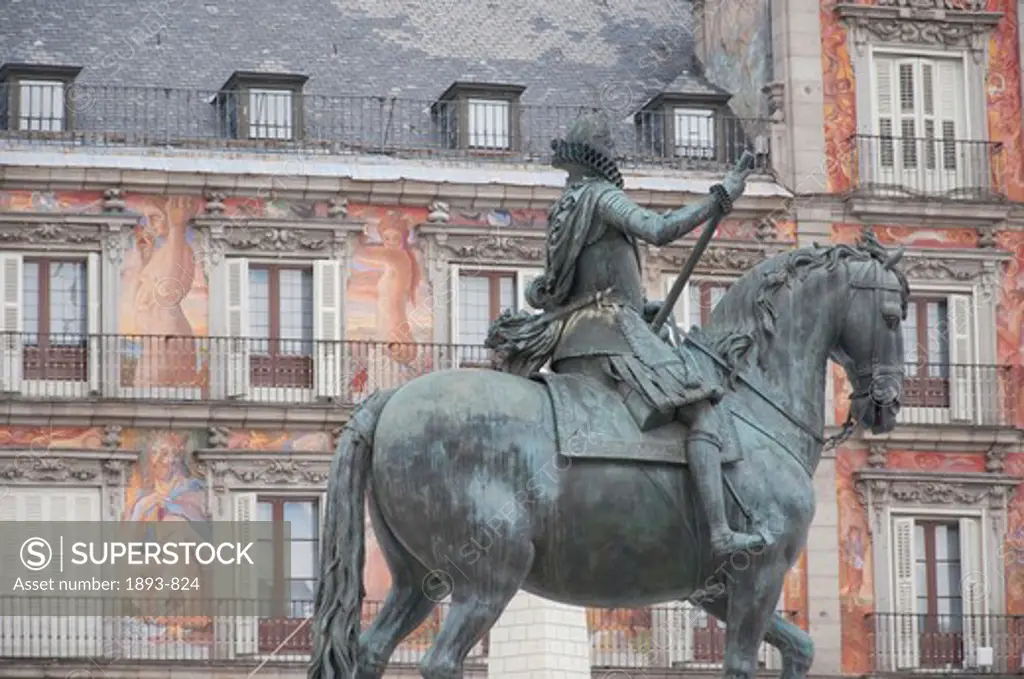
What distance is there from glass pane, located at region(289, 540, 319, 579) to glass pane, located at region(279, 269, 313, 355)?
2550 millimetres

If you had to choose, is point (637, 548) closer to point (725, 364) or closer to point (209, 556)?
point (725, 364)

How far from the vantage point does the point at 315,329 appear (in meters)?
39.9

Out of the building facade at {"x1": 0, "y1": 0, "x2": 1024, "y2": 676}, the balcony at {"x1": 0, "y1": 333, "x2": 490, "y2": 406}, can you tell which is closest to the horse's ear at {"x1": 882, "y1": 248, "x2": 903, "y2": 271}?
the building facade at {"x1": 0, "y1": 0, "x2": 1024, "y2": 676}

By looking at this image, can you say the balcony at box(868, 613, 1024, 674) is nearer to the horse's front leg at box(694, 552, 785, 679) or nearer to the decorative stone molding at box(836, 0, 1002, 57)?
the decorative stone molding at box(836, 0, 1002, 57)

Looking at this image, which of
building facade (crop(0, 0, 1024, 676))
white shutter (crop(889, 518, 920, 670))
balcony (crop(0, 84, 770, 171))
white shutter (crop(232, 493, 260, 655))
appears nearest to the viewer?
white shutter (crop(232, 493, 260, 655))

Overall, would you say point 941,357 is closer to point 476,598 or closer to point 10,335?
Result: point 10,335

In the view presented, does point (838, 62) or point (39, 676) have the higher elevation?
point (838, 62)

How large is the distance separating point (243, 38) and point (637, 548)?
29535 mm

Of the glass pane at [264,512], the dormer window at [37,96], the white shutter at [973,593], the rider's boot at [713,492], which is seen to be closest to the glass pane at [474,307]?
the glass pane at [264,512]

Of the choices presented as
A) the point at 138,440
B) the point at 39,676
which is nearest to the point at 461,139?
the point at 138,440

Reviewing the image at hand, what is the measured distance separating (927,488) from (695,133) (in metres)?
5.92

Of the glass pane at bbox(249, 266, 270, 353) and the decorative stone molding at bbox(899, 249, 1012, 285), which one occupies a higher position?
the decorative stone molding at bbox(899, 249, 1012, 285)

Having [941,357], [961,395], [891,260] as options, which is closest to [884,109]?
[941,357]

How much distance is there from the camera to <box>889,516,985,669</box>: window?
4072cm
